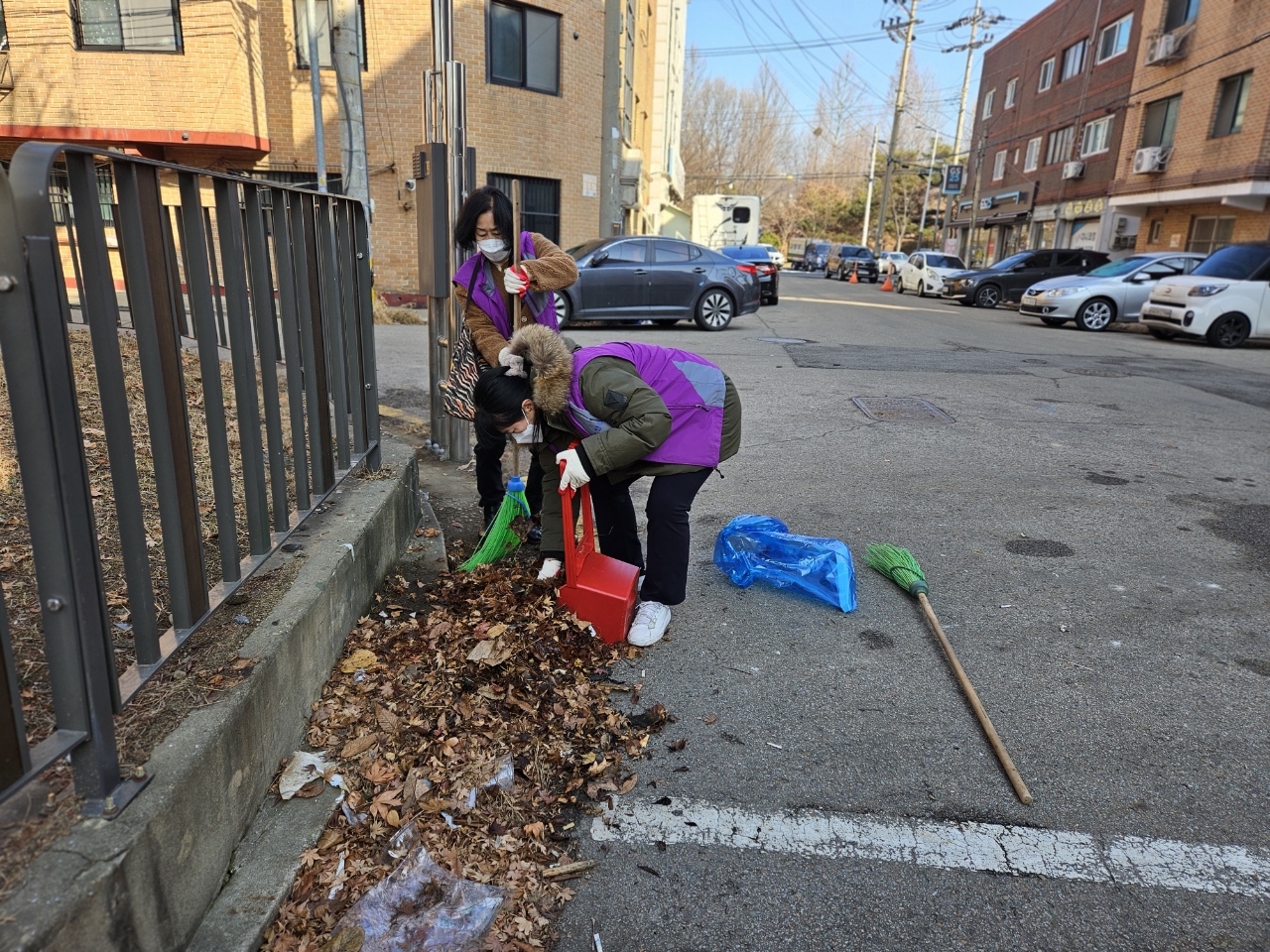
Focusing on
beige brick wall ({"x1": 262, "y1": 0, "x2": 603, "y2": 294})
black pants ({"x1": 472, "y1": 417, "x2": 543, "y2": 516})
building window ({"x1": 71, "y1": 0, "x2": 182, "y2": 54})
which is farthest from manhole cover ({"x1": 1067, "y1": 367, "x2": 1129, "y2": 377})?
building window ({"x1": 71, "y1": 0, "x2": 182, "y2": 54})

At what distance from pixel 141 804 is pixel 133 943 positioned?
0.27 meters

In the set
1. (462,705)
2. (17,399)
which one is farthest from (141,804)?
(462,705)

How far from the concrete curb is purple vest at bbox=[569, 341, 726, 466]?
1306mm

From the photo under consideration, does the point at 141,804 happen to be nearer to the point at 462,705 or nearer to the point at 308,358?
the point at 462,705

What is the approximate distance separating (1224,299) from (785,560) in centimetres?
1424

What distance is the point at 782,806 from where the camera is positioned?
2588 millimetres

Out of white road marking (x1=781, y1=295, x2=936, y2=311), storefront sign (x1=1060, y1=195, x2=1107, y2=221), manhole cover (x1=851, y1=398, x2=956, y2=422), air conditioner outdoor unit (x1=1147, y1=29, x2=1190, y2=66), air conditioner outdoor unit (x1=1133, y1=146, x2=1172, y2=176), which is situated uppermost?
air conditioner outdoor unit (x1=1147, y1=29, x2=1190, y2=66)

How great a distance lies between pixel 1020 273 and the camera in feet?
74.1

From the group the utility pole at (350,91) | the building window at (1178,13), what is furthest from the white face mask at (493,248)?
the building window at (1178,13)

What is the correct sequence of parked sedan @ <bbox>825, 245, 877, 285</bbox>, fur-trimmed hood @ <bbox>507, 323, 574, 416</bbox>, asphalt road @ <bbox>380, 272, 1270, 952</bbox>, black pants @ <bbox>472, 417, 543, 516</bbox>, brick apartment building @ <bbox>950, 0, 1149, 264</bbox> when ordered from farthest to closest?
parked sedan @ <bbox>825, 245, 877, 285</bbox>, brick apartment building @ <bbox>950, 0, 1149, 264</bbox>, black pants @ <bbox>472, 417, 543, 516</bbox>, fur-trimmed hood @ <bbox>507, 323, 574, 416</bbox>, asphalt road @ <bbox>380, 272, 1270, 952</bbox>

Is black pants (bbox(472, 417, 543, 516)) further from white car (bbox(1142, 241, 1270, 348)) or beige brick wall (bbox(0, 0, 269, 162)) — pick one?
white car (bbox(1142, 241, 1270, 348))

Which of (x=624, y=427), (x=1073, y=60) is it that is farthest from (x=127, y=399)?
(x=1073, y=60)

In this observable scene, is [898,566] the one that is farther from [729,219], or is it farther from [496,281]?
[729,219]

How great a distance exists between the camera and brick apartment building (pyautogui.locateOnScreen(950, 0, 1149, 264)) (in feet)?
93.1
